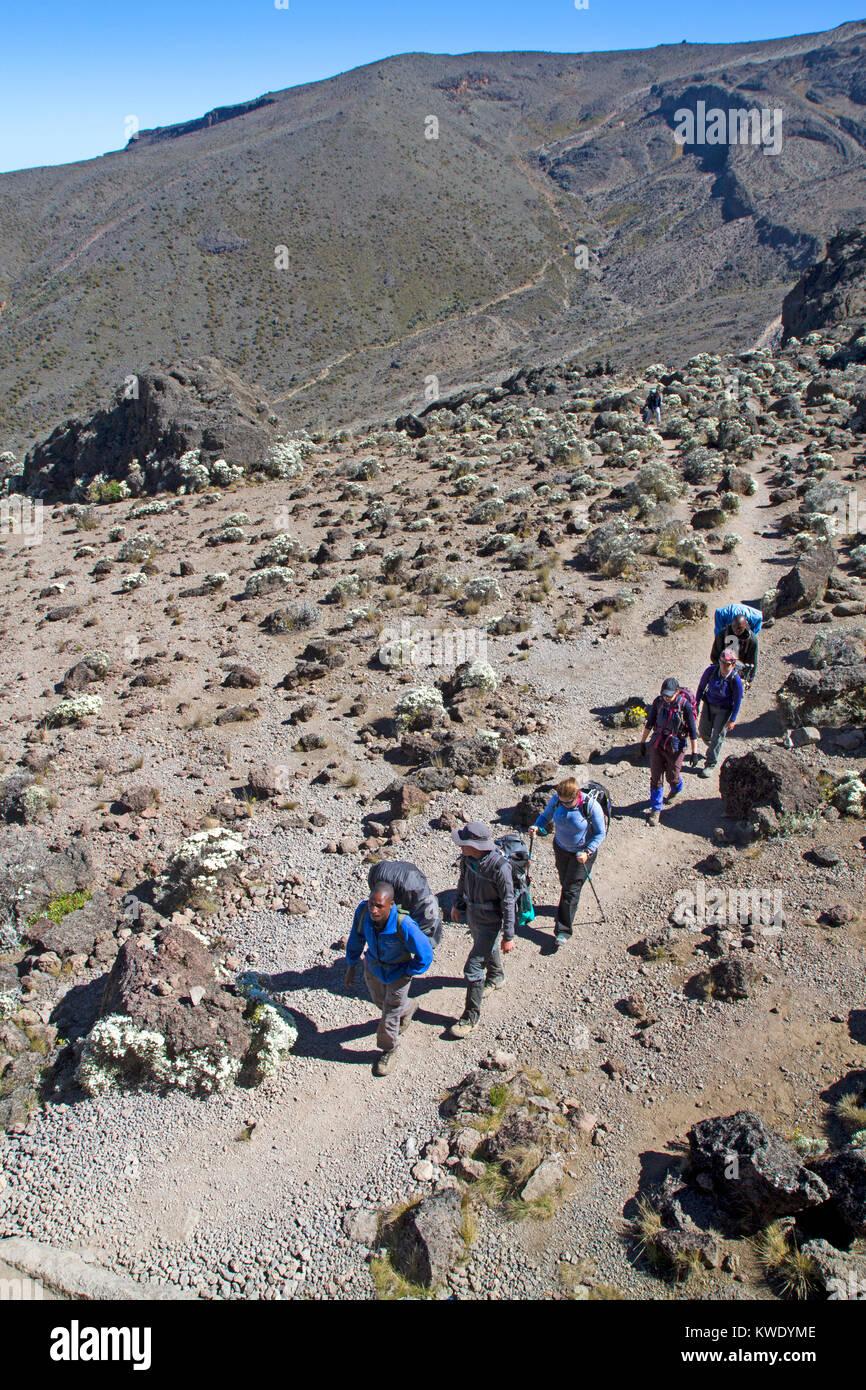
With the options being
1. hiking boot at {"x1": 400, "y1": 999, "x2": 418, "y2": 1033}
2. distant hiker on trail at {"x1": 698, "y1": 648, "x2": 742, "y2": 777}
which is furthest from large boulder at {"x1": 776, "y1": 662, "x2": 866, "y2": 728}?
hiking boot at {"x1": 400, "y1": 999, "x2": 418, "y2": 1033}

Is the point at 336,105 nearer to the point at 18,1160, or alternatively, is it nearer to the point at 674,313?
the point at 674,313

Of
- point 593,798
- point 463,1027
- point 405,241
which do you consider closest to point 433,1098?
point 463,1027

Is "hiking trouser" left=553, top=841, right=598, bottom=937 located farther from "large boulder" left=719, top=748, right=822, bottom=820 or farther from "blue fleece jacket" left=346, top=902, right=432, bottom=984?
"large boulder" left=719, top=748, right=822, bottom=820

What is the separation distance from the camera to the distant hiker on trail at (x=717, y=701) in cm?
811

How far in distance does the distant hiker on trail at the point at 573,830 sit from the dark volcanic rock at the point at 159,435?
67.9 ft

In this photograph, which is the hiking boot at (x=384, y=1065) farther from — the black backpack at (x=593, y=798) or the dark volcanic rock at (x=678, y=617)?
the dark volcanic rock at (x=678, y=617)

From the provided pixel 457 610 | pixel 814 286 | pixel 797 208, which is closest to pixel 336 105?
pixel 797 208

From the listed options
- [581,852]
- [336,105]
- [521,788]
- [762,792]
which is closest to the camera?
[581,852]

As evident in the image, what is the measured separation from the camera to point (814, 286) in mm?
38688

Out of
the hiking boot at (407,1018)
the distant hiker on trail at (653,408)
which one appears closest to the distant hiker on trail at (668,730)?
the hiking boot at (407,1018)

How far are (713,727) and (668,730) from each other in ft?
4.33

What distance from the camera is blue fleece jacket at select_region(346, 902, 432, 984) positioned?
5367mm
